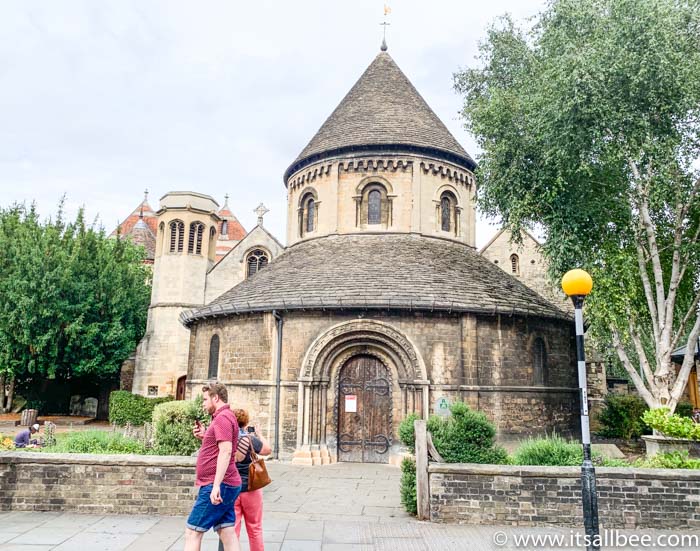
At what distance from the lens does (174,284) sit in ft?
86.6

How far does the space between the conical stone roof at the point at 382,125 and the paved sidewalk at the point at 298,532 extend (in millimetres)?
12957

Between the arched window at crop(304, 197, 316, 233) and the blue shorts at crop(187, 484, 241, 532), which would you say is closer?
the blue shorts at crop(187, 484, 241, 532)

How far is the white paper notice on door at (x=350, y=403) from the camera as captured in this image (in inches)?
579

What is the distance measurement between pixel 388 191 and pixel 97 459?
13253 millimetres

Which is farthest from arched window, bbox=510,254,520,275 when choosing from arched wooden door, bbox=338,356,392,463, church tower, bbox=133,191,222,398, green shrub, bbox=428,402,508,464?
green shrub, bbox=428,402,508,464

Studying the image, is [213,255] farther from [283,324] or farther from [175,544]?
[175,544]

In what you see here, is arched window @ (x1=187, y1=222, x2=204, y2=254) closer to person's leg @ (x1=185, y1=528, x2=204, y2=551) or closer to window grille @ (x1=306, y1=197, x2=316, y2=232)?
window grille @ (x1=306, y1=197, x2=316, y2=232)

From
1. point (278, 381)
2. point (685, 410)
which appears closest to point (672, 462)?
point (278, 381)

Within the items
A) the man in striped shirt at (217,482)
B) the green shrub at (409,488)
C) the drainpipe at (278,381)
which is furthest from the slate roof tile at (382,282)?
the man in striped shirt at (217,482)

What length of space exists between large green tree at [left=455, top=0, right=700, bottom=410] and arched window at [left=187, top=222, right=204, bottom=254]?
16.3m

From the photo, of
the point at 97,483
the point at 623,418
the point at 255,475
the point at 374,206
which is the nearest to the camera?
the point at 255,475

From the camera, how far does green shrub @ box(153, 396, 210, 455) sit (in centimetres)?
928

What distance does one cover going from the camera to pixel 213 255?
93.0ft

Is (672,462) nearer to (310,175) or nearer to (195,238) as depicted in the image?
(310,175)
